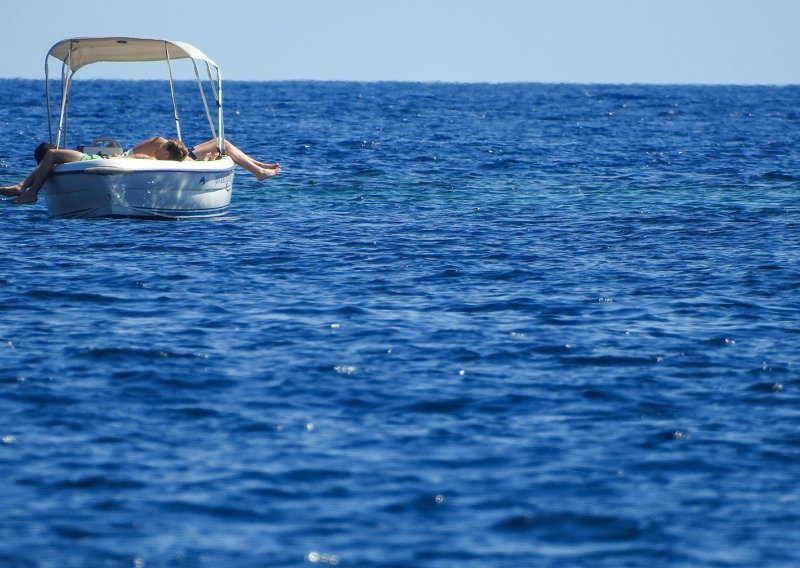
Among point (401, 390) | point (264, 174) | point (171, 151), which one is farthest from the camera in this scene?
point (264, 174)

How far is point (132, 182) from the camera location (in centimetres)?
2286

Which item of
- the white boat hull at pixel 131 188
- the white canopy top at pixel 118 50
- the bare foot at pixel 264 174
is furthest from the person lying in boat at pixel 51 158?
the bare foot at pixel 264 174

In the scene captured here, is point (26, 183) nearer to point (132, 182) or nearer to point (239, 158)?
point (132, 182)

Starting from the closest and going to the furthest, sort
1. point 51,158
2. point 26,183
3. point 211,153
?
point 51,158 → point 26,183 → point 211,153

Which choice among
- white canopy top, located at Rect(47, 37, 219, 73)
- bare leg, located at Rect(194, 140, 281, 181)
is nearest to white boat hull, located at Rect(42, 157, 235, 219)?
bare leg, located at Rect(194, 140, 281, 181)

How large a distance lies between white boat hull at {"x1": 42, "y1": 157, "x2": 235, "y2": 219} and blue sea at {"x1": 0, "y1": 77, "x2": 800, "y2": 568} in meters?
0.48

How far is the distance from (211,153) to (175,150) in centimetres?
168

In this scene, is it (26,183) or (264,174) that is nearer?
(26,183)

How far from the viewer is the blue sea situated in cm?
844

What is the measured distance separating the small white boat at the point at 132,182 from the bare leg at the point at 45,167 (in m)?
0.22

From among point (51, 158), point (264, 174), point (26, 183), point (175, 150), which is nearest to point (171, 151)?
point (175, 150)

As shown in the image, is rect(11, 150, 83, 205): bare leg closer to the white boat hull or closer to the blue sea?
the white boat hull

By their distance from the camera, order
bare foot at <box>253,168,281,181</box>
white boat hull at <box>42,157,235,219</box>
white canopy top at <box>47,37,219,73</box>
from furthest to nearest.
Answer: bare foot at <box>253,168,281,181</box> < white canopy top at <box>47,37,219,73</box> < white boat hull at <box>42,157,235,219</box>

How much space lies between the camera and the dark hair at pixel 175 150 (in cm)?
2380
